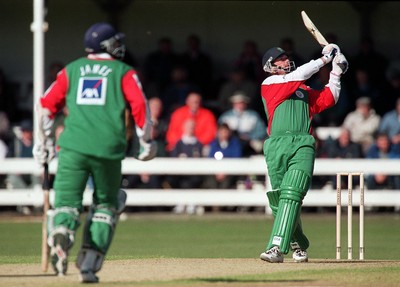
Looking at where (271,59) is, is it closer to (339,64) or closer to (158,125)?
(339,64)

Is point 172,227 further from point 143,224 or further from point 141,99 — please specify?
point 141,99

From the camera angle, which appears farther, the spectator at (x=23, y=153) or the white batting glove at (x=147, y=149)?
the spectator at (x=23, y=153)

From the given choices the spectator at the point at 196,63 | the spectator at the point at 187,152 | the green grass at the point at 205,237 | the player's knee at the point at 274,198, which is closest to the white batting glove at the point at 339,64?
the player's knee at the point at 274,198

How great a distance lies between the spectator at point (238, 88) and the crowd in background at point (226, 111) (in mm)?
19

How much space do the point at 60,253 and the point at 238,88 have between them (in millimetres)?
12350

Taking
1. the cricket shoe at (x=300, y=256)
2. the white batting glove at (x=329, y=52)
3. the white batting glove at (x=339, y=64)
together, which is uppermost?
the white batting glove at (x=329, y=52)

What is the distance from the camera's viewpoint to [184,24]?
23453mm

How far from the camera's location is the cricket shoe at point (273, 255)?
451 inches

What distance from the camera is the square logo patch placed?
9.39m

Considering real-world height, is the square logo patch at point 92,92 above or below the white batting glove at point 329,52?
below

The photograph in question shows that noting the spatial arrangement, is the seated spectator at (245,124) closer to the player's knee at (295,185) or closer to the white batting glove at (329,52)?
the white batting glove at (329,52)

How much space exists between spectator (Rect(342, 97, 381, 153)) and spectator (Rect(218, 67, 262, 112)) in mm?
1913

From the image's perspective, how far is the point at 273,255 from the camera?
11.5 meters

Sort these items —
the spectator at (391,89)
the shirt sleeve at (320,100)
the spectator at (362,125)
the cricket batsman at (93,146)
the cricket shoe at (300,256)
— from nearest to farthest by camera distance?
the cricket batsman at (93,146)
the shirt sleeve at (320,100)
the cricket shoe at (300,256)
the spectator at (362,125)
the spectator at (391,89)
